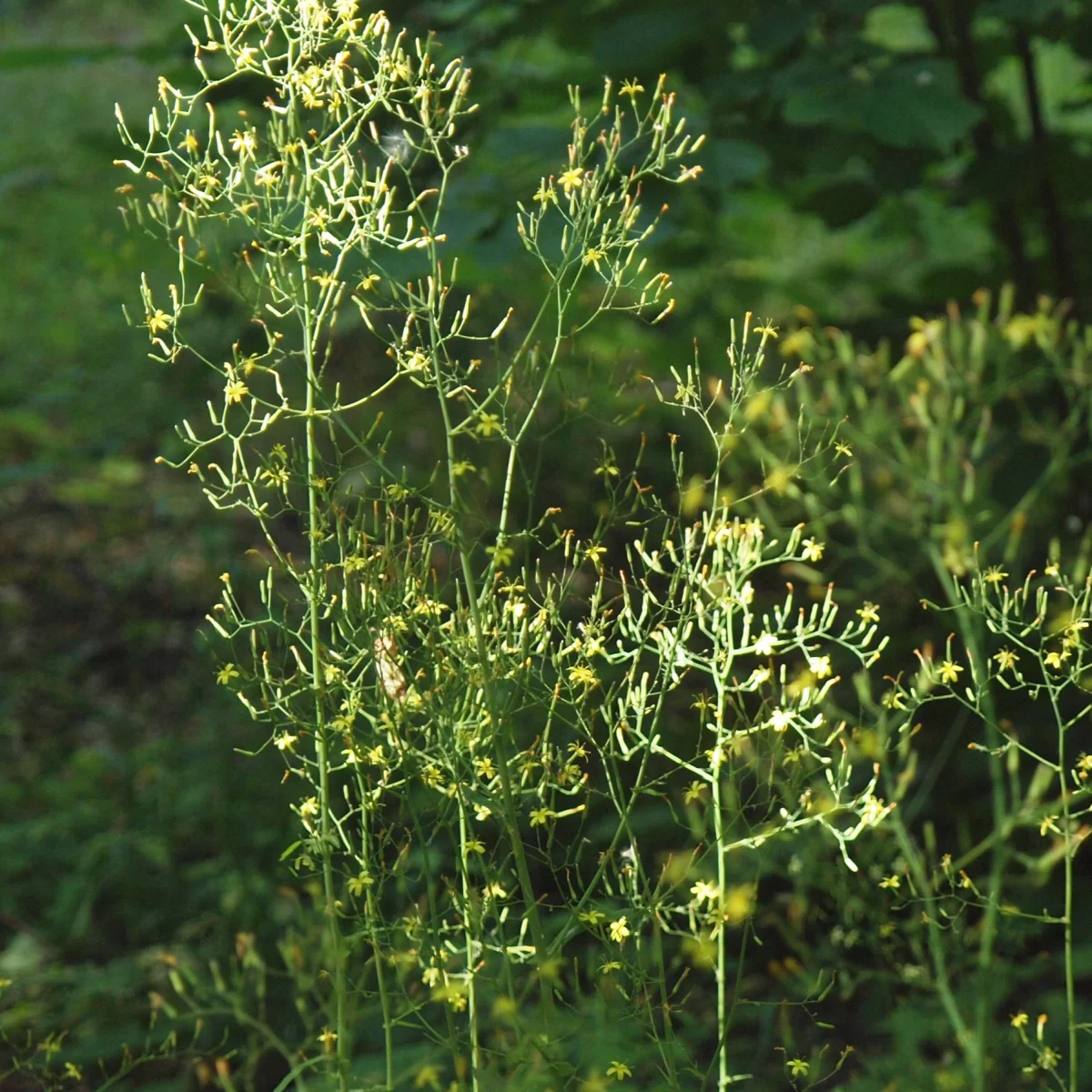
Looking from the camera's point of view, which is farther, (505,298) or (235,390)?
(505,298)

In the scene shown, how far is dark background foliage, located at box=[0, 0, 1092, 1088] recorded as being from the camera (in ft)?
7.91

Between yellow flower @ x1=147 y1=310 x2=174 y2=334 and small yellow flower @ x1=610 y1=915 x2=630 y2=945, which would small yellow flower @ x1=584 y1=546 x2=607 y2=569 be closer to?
small yellow flower @ x1=610 y1=915 x2=630 y2=945

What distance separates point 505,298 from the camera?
458 centimetres

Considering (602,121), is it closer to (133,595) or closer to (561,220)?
(561,220)

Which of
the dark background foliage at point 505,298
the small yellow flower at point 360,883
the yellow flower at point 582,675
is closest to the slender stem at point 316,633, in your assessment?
the small yellow flower at point 360,883

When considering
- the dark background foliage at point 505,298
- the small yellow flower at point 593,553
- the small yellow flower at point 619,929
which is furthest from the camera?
the dark background foliage at point 505,298

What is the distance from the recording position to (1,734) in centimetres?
338

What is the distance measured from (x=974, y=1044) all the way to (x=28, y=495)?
4.01m

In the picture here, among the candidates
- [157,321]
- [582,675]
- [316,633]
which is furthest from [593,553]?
[157,321]

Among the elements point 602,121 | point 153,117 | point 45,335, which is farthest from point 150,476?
point 153,117

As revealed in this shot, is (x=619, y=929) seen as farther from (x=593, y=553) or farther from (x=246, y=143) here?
(x=246, y=143)

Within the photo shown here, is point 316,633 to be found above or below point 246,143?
below

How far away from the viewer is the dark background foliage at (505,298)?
7.91ft

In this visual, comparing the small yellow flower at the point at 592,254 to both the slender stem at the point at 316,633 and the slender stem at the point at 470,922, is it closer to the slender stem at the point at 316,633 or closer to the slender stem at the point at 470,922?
the slender stem at the point at 316,633
